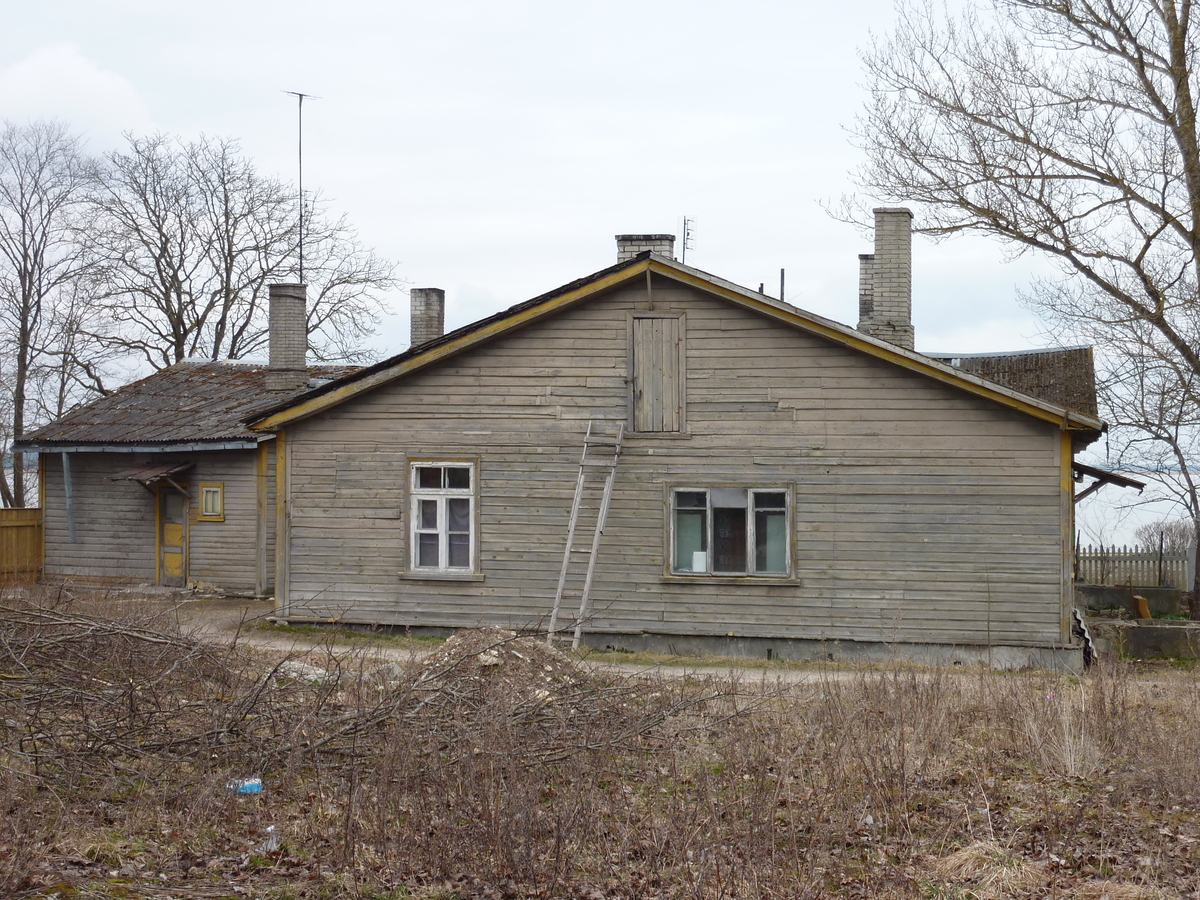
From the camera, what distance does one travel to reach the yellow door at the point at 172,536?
73.8 feet

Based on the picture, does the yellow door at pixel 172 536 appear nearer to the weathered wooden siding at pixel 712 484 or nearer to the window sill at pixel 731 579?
the weathered wooden siding at pixel 712 484

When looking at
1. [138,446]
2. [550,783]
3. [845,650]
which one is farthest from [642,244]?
[138,446]

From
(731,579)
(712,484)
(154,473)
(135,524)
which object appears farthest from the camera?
(135,524)

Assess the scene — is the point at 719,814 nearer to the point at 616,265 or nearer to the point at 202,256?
the point at 616,265

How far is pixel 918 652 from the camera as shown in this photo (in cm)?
1541

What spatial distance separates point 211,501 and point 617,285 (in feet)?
33.4

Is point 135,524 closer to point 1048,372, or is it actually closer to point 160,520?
point 160,520

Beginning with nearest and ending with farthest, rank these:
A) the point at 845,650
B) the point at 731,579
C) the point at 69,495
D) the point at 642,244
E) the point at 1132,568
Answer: the point at 845,650
the point at 731,579
the point at 642,244
the point at 69,495
the point at 1132,568

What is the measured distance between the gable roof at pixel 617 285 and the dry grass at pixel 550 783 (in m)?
5.29

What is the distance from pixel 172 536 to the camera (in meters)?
22.8

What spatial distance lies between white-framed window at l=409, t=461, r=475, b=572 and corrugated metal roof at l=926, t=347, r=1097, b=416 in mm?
9461

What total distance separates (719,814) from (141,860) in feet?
11.3

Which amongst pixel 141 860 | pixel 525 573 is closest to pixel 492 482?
pixel 525 573

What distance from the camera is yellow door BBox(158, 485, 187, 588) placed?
2250 centimetres
